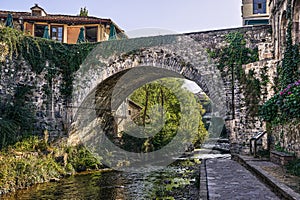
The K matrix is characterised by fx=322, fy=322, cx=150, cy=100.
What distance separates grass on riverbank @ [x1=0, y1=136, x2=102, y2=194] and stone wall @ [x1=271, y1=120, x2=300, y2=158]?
22.4ft

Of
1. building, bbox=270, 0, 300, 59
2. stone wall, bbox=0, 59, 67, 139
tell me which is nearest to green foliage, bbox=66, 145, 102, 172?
stone wall, bbox=0, 59, 67, 139

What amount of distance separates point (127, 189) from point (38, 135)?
14.5 feet

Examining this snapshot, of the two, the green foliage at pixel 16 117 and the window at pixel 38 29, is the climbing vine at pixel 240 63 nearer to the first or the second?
the green foliage at pixel 16 117

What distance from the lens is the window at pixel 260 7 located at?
2090cm

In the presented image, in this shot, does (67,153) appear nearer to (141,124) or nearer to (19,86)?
(19,86)

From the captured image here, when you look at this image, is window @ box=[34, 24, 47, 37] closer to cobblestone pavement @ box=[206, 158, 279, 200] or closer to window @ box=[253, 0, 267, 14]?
window @ box=[253, 0, 267, 14]

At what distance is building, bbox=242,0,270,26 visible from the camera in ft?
67.4

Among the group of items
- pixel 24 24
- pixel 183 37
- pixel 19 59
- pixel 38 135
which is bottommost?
pixel 38 135

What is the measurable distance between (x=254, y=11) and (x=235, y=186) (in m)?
18.2

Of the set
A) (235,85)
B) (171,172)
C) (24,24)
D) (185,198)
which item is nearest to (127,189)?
(185,198)

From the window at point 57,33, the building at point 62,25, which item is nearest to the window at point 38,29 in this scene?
the building at point 62,25

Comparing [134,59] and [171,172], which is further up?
[134,59]

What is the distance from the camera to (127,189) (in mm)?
8820

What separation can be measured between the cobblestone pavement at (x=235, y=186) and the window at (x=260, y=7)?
16.6 metres
